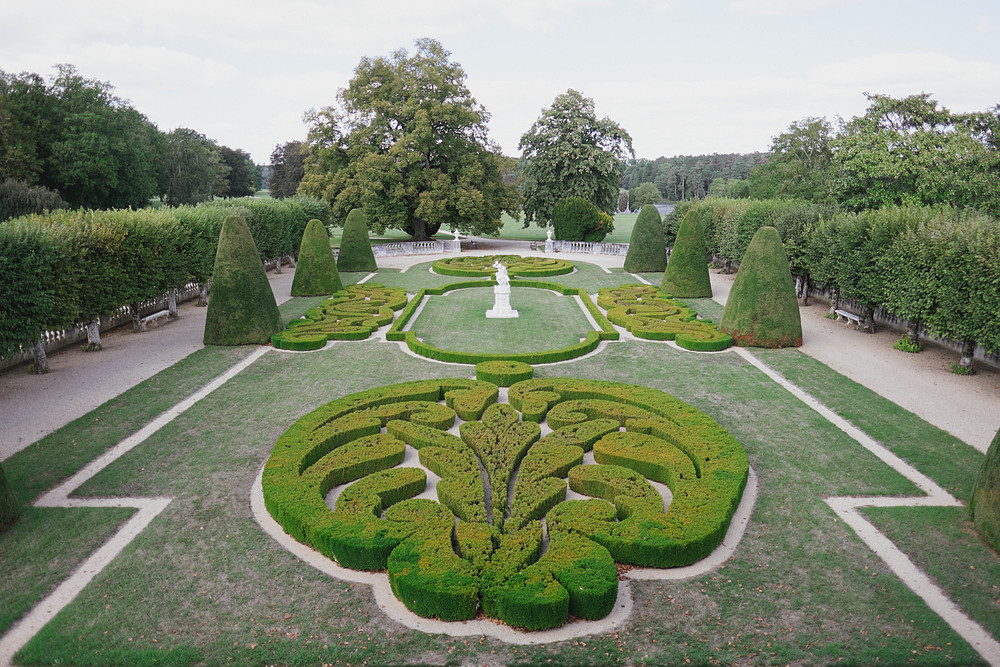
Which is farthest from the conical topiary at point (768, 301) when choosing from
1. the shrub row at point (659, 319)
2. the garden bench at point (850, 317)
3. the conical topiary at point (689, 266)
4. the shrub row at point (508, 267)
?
the shrub row at point (508, 267)

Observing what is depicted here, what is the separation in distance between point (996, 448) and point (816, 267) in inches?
748

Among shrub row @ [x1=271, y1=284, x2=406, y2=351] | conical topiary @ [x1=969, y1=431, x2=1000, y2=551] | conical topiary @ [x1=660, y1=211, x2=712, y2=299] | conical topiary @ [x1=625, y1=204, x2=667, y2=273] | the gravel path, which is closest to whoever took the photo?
conical topiary @ [x1=969, y1=431, x2=1000, y2=551]

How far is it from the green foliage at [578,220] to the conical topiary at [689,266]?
23.3 m

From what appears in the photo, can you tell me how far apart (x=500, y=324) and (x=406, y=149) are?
29.7 metres

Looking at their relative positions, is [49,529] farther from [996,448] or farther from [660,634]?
[996,448]

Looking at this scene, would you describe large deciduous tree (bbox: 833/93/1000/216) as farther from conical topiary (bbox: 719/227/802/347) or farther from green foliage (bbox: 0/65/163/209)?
green foliage (bbox: 0/65/163/209)

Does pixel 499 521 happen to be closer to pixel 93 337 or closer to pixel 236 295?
pixel 236 295

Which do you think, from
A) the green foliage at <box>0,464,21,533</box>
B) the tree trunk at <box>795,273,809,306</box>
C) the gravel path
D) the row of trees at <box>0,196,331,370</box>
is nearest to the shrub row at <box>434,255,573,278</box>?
the tree trunk at <box>795,273,809,306</box>

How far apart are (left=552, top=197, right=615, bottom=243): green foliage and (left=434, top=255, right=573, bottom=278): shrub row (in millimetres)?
10425

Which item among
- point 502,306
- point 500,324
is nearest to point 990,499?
point 500,324

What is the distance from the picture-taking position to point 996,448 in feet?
31.2

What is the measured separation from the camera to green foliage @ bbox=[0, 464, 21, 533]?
9859 millimetres

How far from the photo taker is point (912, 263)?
1988cm

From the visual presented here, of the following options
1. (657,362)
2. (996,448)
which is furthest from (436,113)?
(996,448)
